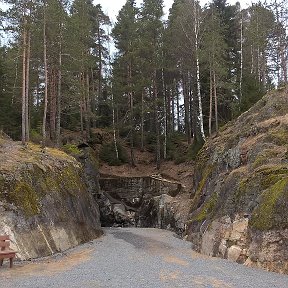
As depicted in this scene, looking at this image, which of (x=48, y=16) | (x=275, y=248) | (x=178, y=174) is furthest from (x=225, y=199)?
(x=48, y=16)

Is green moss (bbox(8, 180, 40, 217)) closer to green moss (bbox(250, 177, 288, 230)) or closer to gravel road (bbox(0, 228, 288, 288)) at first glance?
gravel road (bbox(0, 228, 288, 288))

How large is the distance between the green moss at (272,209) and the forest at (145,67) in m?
16.4

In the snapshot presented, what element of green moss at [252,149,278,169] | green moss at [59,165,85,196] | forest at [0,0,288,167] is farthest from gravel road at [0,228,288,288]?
forest at [0,0,288,167]

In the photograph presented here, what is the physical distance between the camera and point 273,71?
143ft

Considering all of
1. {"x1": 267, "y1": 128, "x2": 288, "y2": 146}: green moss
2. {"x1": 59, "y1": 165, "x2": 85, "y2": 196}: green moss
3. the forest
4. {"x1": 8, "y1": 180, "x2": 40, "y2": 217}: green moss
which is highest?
the forest

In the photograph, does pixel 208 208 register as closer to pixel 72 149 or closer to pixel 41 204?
pixel 41 204

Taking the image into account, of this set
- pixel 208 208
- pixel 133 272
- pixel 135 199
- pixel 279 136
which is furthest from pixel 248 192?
pixel 135 199

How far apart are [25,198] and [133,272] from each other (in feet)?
20.3

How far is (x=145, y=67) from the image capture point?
117 ft

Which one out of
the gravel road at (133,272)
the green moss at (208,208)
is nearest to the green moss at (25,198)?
the gravel road at (133,272)

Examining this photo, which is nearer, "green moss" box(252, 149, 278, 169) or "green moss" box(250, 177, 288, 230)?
"green moss" box(250, 177, 288, 230)

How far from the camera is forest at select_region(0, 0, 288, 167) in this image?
28359 mm

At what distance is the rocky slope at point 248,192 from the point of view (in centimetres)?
1155

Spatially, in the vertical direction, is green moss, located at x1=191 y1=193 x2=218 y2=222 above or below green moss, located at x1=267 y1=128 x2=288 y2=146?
below
